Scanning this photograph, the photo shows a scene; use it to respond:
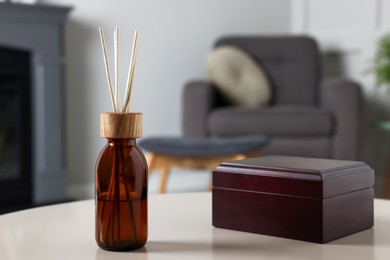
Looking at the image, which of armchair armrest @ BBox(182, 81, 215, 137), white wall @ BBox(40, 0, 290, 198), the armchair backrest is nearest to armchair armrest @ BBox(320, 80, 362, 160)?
the armchair backrest

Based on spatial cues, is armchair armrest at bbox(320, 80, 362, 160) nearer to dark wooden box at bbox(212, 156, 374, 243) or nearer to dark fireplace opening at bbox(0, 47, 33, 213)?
dark fireplace opening at bbox(0, 47, 33, 213)

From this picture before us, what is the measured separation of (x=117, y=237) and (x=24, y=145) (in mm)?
2682

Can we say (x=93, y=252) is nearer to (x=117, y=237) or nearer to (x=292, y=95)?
(x=117, y=237)

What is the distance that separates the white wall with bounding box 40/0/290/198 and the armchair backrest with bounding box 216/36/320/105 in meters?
0.25

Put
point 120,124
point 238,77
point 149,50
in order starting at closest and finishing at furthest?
1. point 120,124
2. point 238,77
3. point 149,50

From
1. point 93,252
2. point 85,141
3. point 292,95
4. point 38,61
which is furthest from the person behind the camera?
point 292,95

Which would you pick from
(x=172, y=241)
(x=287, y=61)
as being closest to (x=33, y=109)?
(x=287, y=61)

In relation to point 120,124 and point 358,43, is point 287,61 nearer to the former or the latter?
point 358,43

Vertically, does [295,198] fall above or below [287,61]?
below

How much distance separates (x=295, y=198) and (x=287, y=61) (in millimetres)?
3113

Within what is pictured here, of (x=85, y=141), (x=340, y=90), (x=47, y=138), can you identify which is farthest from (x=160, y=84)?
(x=340, y=90)

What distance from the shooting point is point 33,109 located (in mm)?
3381

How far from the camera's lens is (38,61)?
3332 millimetres

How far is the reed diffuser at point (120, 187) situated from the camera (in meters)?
0.81
